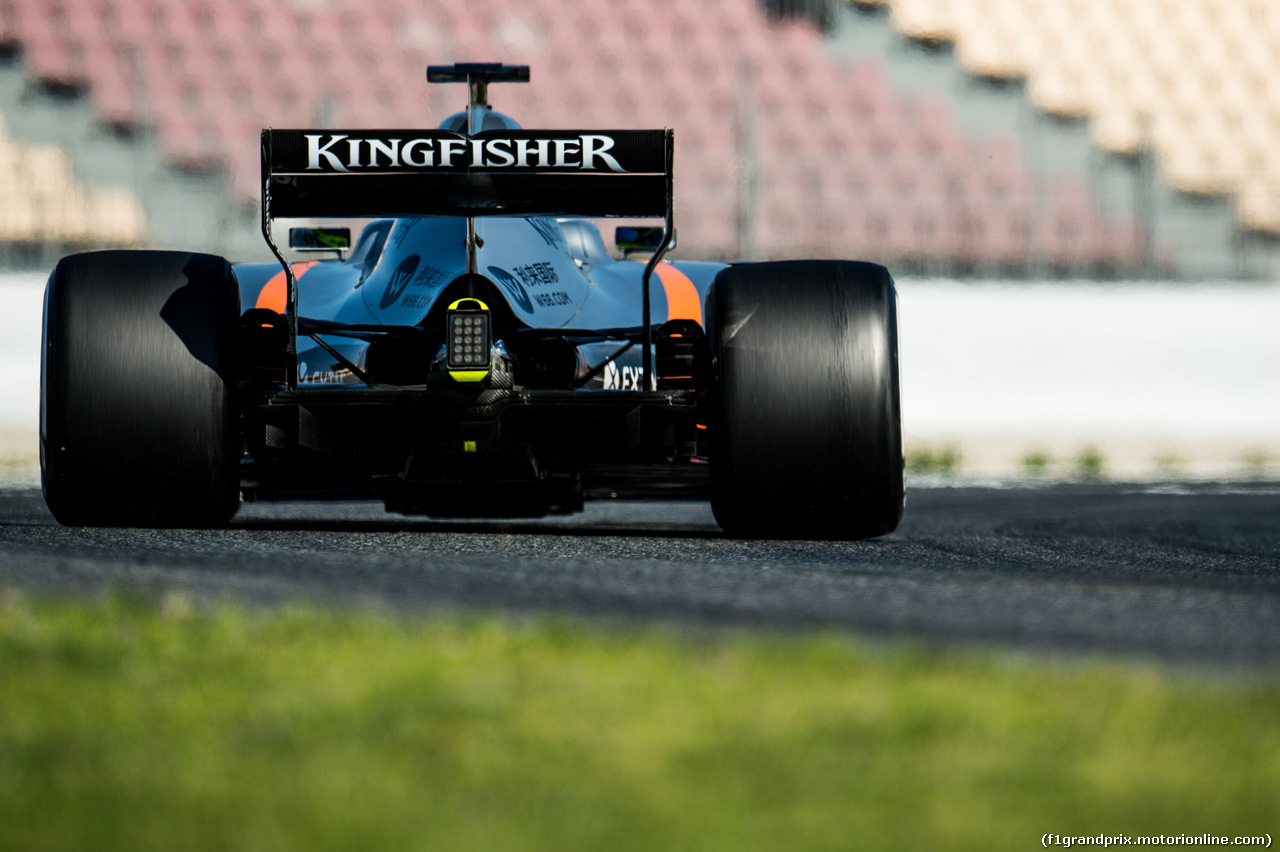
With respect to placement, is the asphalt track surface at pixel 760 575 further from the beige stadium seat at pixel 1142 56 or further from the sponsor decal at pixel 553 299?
the beige stadium seat at pixel 1142 56

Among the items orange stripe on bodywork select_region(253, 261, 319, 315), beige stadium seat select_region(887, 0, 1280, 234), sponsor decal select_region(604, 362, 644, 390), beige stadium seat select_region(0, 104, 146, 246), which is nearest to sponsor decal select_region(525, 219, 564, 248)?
sponsor decal select_region(604, 362, 644, 390)

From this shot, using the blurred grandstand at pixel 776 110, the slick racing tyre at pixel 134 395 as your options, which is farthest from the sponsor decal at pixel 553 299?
the blurred grandstand at pixel 776 110

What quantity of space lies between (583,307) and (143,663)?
303 centimetres

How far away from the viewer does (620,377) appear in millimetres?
5500

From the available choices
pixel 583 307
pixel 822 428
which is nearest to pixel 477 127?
pixel 583 307

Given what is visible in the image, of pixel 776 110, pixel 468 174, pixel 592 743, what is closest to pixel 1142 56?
pixel 776 110

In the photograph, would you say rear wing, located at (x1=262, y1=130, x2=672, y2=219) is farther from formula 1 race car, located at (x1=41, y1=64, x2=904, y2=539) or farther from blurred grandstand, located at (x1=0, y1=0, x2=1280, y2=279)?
blurred grandstand, located at (x1=0, y1=0, x2=1280, y2=279)

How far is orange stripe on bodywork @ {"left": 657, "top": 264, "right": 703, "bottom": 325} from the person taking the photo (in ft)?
19.5

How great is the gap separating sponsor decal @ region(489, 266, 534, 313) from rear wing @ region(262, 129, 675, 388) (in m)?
0.45

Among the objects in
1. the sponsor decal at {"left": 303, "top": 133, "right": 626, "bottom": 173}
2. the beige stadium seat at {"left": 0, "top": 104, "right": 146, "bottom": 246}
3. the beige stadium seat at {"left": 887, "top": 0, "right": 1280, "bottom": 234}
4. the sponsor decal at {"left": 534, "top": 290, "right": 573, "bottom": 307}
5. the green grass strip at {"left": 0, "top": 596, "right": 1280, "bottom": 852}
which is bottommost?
the green grass strip at {"left": 0, "top": 596, "right": 1280, "bottom": 852}

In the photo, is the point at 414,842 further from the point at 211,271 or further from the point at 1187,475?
the point at 1187,475

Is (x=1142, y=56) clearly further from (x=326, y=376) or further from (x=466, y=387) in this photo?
(x=466, y=387)

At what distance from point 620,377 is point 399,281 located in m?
0.78

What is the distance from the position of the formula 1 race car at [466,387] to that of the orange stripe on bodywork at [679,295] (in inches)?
27.8
